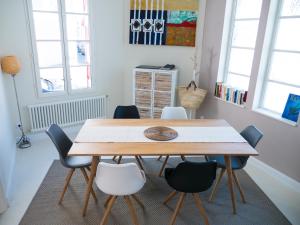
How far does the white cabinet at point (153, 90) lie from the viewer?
173 inches

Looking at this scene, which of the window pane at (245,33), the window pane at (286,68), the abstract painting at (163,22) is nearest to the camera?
the window pane at (286,68)

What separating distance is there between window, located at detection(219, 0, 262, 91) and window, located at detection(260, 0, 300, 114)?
0.35 m

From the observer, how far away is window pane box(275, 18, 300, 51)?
3143mm

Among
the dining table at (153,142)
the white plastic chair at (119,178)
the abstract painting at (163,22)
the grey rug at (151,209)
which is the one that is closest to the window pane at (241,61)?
the abstract painting at (163,22)

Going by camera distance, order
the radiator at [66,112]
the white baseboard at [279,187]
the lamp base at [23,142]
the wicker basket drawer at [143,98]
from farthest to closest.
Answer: the wicker basket drawer at [143,98] < the radiator at [66,112] < the lamp base at [23,142] < the white baseboard at [279,187]

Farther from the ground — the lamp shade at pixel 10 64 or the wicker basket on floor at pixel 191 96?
the lamp shade at pixel 10 64

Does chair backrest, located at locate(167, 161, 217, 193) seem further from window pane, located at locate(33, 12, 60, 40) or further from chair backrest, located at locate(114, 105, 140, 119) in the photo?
window pane, located at locate(33, 12, 60, 40)

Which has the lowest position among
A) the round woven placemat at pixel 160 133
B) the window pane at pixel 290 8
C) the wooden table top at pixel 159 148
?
the wooden table top at pixel 159 148

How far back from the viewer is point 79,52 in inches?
175

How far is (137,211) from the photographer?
261 cm

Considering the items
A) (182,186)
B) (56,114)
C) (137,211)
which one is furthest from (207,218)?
(56,114)

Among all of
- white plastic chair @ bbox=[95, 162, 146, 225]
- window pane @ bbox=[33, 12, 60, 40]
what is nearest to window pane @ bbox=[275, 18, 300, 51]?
white plastic chair @ bbox=[95, 162, 146, 225]

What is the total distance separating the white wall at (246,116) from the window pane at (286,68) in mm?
250

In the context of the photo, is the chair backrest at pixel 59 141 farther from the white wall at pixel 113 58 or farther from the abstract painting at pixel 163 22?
the abstract painting at pixel 163 22
